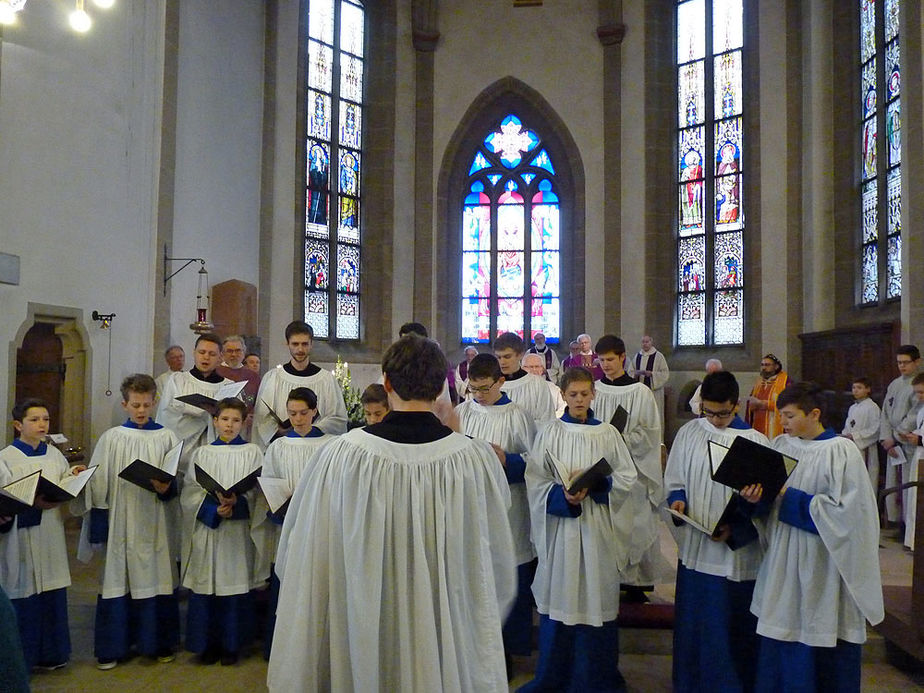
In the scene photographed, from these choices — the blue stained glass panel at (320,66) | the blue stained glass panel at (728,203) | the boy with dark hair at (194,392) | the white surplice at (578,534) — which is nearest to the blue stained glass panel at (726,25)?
the blue stained glass panel at (728,203)

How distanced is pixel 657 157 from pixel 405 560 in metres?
12.6

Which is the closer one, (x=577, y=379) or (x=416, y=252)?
(x=577, y=379)

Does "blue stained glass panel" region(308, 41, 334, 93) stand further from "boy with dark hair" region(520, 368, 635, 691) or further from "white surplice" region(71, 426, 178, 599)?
"boy with dark hair" region(520, 368, 635, 691)

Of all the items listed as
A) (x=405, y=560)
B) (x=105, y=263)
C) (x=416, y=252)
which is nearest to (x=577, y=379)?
(x=405, y=560)

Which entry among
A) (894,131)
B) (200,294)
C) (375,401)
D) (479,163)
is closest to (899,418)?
(894,131)

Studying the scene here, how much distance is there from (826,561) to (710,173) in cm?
1113

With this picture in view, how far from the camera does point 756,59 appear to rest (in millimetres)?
12977

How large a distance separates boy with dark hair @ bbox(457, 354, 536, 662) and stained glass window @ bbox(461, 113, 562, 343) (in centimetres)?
984

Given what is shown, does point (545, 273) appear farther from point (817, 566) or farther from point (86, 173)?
point (817, 566)

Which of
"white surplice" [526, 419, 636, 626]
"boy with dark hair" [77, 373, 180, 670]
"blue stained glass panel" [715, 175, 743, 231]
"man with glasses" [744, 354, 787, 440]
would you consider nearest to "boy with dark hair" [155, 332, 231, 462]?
"boy with dark hair" [77, 373, 180, 670]

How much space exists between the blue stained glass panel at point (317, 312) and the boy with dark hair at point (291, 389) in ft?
24.5

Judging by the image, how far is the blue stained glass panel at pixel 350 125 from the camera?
1391 cm

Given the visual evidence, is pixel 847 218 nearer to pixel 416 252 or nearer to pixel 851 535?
pixel 416 252

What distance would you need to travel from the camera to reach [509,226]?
14.9 m
